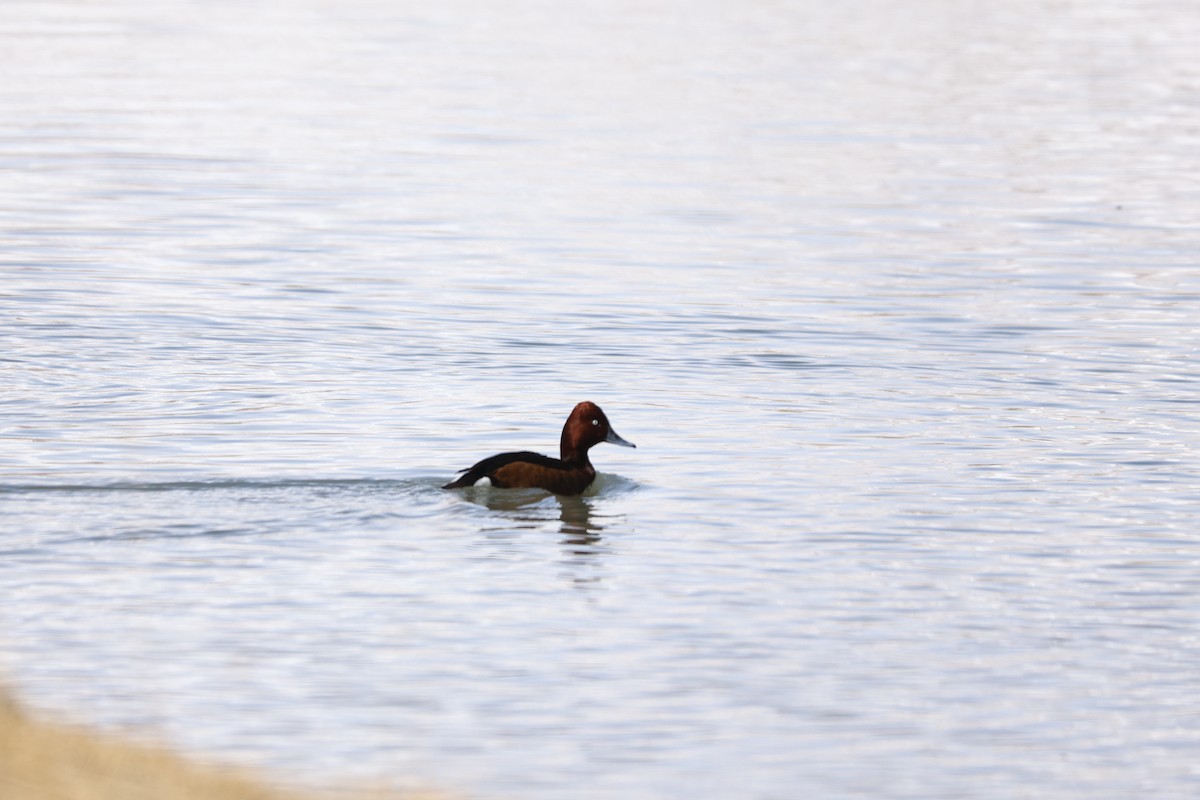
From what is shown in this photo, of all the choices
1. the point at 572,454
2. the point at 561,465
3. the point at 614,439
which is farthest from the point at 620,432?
the point at 561,465

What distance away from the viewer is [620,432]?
47.2 feet

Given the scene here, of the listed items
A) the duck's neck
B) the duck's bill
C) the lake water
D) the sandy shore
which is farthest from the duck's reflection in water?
the sandy shore

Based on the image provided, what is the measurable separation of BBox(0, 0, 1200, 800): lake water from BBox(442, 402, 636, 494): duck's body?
5.2 inches

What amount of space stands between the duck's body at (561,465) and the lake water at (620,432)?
132 mm

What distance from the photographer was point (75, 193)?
25.9 meters

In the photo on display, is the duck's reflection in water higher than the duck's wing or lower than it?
lower

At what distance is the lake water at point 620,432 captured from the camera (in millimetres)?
8617

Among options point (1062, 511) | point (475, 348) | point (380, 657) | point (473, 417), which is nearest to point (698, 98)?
point (475, 348)

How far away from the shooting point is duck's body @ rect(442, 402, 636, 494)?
481 inches

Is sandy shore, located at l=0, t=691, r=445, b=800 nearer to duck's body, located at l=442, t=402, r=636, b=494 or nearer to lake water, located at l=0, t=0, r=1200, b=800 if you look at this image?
lake water, located at l=0, t=0, r=1200, b=800

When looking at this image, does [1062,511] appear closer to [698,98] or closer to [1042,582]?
[1042,582]

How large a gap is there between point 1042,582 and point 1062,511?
5.38ft

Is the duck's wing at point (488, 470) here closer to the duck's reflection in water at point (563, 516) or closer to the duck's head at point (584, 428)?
the duck's reflection in water at point (563, 516)

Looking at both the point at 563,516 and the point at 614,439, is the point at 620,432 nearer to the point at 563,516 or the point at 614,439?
the point at 614,439
